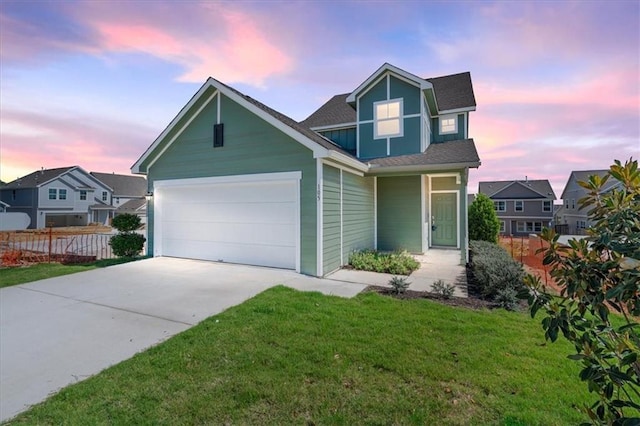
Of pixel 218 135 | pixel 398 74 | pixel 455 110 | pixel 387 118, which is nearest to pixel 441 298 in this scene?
pixel 218 135

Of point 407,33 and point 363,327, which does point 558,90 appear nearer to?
point 407,33

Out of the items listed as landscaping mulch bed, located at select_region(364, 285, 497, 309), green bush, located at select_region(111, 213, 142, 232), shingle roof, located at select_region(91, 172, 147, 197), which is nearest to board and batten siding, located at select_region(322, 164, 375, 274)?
landscaping mulch bed, located at select_region(364, 285, 497, 309)

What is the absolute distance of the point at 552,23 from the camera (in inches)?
277

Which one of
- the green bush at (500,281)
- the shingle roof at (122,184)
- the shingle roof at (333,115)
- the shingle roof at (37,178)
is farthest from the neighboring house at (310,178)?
the shingle roof at (122,184)

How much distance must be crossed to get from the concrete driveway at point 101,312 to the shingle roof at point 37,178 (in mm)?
38576

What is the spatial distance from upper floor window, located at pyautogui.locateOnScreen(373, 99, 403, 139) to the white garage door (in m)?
5.16

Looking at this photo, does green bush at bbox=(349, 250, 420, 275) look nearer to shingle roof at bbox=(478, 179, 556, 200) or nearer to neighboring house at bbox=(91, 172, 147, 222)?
shingle roof at bbox=(478, 179, 556, 200)

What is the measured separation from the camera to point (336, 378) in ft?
9.99

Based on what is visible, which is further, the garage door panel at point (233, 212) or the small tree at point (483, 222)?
the small tree at point (483, 222)

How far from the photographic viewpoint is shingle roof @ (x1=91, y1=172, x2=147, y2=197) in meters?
46.8

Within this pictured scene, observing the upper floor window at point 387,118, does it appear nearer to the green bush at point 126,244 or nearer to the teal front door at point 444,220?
the teal front door at point 444,220

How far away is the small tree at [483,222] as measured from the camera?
12484 mm

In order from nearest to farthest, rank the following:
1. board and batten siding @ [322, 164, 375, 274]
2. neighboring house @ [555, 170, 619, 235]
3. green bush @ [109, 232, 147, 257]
→ board and batten siding @ [322, 164, 375, 274], green bush @ [109, 232, 147, 257], neighboring house @ [555, 170, 619, 235]

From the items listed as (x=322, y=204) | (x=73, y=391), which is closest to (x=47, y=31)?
(x=322, y=204)
